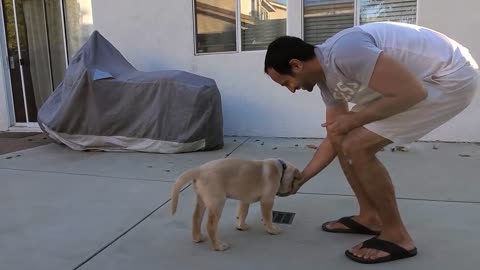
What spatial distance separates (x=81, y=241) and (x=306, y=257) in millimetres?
1409

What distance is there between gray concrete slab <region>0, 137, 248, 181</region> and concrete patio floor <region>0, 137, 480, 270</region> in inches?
0.9

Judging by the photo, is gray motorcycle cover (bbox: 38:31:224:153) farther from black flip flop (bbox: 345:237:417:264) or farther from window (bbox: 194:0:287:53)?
black flip flop (bbox: 345:237:417:264)

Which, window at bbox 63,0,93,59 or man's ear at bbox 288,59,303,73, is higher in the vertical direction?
window at bbox 63,0,93,59

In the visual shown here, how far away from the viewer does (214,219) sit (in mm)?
2381

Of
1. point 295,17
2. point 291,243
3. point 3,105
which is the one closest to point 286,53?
point 291,243

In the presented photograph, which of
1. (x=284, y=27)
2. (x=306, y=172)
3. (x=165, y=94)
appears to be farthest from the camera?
(x=284, y=27)

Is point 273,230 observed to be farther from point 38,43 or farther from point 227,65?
point 38,43

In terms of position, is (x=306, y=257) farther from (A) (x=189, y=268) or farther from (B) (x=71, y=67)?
(B) (x=71, y=67)

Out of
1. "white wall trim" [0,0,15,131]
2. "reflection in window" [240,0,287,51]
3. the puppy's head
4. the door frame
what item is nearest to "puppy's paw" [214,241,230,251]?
the puppy's head

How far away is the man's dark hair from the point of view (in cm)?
211

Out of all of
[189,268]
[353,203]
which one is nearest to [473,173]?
[353,203]

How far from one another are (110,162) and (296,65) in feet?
11.0

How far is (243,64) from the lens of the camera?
626 centimetres

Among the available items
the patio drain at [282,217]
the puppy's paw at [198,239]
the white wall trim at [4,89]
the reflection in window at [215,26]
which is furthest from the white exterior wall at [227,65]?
the puppy's paw at [198,239]
